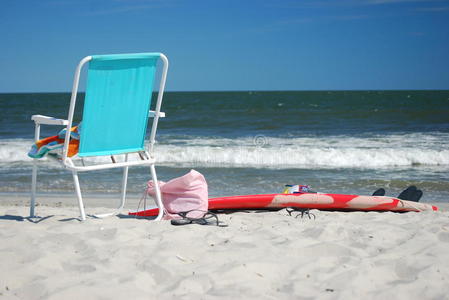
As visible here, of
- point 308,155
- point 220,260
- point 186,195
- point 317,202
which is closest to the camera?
point 220,260

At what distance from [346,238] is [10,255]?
77.6 inches

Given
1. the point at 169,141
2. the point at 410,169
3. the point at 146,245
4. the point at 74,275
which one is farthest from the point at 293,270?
the point at 169,141

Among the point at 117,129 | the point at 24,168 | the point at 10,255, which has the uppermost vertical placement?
the point at 117,129

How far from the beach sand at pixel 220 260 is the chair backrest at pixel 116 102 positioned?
56cm

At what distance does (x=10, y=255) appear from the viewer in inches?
106

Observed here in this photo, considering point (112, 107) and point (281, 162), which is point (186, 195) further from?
point (281, 162)

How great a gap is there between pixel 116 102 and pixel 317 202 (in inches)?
85.1

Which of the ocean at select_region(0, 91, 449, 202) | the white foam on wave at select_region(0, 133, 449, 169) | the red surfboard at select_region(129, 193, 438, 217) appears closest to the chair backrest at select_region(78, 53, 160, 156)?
the ocean at select_region(0, 91, 449, 202)

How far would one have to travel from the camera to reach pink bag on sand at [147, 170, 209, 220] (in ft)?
13.1

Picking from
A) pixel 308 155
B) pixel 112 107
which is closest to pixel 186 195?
pixel 112 107

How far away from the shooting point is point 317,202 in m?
4.69

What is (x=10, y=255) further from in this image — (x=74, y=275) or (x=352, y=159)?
(x=352, y=159)

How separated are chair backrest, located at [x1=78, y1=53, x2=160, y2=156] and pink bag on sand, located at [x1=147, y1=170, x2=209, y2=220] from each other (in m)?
0.56

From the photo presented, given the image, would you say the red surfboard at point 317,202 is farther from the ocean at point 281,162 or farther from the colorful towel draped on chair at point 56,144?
the ocean at point 281,162
